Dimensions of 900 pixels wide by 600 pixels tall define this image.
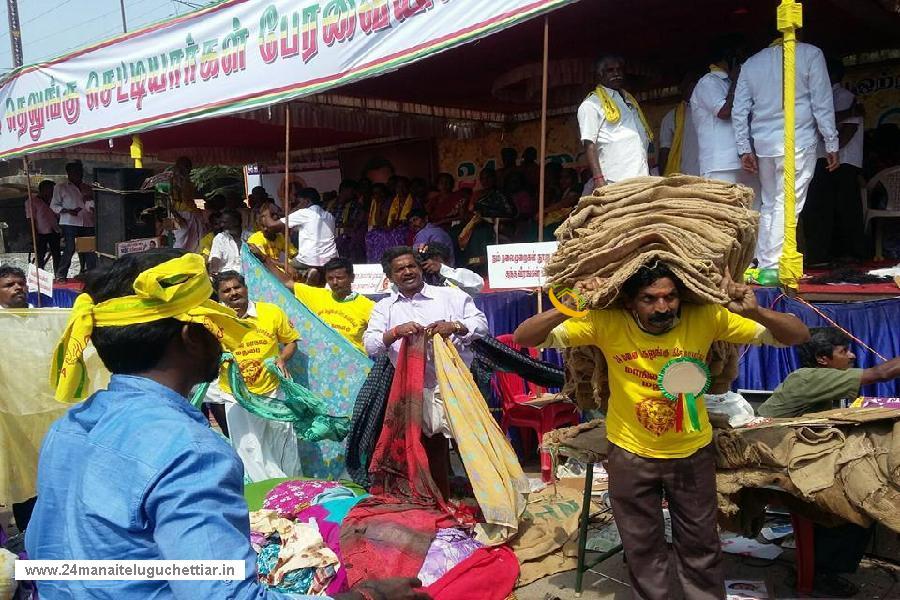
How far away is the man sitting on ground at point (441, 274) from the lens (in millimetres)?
6160

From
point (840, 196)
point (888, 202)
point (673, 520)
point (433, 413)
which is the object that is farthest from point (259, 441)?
point (888, 202)

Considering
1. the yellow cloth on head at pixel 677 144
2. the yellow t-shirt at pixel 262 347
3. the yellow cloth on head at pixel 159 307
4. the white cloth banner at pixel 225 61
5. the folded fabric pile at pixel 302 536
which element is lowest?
the folded fabric pile at pixel 302 536

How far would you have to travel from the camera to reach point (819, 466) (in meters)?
3.02

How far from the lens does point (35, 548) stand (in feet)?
4.64

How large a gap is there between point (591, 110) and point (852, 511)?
3.42 metres

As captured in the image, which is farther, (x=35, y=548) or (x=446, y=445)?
(x=446, y=445)

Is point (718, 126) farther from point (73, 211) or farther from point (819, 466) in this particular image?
point (73, 211)

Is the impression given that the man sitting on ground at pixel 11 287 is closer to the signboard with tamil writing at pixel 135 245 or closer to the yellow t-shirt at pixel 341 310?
the yellow t-shirt at pixel 341 310

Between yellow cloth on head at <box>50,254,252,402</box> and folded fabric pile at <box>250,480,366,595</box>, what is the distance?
71.7 inches

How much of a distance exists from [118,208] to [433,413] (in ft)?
29.7

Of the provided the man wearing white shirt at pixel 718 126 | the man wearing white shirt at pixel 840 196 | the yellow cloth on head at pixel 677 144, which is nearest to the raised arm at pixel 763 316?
the man wearing white shirt at pixel 718 126

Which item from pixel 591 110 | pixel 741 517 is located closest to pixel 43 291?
pixel 591 110

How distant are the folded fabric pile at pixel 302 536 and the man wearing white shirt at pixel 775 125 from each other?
3305 millimetres

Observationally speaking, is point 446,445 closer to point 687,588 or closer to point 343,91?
point 687,588
